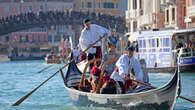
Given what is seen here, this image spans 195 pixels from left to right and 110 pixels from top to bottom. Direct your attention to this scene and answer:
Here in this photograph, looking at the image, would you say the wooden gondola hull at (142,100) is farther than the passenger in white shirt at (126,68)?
No

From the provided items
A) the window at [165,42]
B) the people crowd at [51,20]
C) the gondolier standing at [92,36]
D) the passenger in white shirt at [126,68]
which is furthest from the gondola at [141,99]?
the people crowd at [51,20]

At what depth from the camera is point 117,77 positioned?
344 inches

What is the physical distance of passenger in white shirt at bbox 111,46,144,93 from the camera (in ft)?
28.1

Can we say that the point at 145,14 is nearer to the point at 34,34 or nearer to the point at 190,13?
the point at 190,13

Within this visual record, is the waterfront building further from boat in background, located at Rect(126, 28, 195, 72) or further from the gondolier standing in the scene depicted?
the gondolier standing

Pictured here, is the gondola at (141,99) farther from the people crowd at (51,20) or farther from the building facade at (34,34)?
the building facade at (34,34)

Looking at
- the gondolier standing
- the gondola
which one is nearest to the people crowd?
the gondolier standing

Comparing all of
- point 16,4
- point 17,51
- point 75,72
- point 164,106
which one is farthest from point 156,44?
point 16,4

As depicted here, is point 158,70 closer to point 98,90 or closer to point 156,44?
point 156,44

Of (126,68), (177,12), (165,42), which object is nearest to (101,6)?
(177,12)

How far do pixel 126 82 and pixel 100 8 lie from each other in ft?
185

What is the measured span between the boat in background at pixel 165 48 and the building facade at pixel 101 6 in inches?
1717

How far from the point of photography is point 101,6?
65375mm

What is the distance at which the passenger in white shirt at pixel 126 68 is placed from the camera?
8.55m
